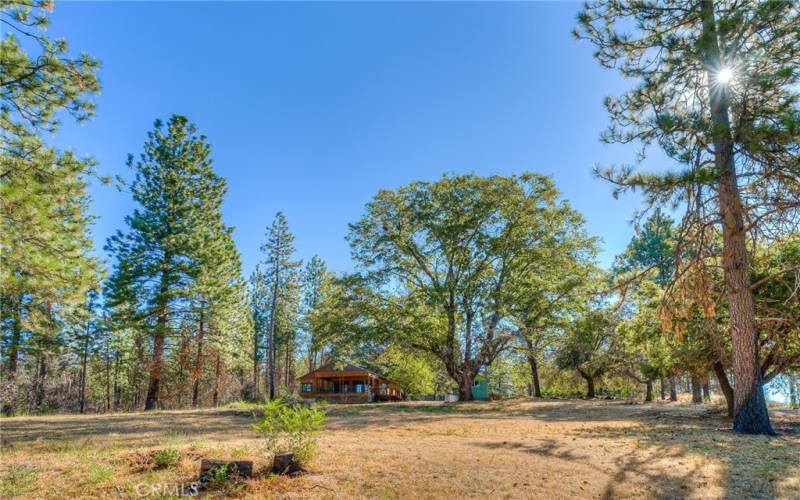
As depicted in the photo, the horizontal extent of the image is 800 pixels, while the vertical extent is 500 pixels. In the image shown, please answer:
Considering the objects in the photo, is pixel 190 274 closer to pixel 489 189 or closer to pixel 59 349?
pixel 59 349

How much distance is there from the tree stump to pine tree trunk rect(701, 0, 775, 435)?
30.4 ft

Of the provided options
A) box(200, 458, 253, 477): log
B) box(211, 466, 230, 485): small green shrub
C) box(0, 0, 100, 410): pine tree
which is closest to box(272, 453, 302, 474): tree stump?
box(200, 458, 253, 477): log

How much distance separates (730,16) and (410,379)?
3046 cm

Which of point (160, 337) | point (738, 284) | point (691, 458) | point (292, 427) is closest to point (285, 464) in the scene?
point (292, 427)

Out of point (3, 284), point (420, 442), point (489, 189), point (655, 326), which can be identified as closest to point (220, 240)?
point (489, 189)

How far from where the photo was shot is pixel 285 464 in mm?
5137

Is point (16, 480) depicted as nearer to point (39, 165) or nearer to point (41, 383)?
point (39, 165)

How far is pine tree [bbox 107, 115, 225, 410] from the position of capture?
21.0 m

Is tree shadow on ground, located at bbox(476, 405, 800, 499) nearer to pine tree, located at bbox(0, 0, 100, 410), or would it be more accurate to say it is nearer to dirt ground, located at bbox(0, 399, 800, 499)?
dirt ground, located at bbox(0, 399, 800, 499)

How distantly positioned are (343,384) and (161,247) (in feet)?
62.7

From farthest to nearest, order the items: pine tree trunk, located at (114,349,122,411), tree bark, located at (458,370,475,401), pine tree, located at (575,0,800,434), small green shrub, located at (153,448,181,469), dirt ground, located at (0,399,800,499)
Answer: pine tree trunk, located at (114,349,122,411)
tree bark, located at (458,370,475,401)
pine tree, located at (575,0,800,434)
small green shrub, located at (153,448,181,469)
dirt ground, located at (0,399,800,499)

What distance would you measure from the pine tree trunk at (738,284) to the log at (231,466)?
9846mm

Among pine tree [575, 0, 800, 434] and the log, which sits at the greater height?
pine tree [575, 0, 800, 434]

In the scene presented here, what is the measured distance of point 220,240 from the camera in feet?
77.2
